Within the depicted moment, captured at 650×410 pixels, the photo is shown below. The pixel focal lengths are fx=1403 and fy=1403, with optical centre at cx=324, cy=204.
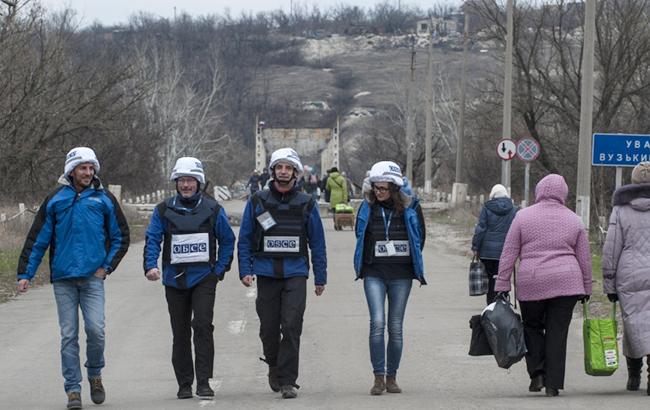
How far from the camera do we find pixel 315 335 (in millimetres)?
15008

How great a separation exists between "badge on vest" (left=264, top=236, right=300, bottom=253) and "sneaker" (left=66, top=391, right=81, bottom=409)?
180 centimetres

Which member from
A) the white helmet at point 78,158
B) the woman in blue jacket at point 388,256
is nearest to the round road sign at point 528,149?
the woman in blue jacket at point 388,256

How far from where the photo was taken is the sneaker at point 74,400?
10273 mm

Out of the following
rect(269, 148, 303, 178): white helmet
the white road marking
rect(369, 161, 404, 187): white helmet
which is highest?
rect(269, 148, 303, 178): white helmet

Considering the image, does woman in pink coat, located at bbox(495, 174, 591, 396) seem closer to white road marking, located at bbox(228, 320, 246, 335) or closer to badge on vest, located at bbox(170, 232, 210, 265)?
badge on vest, located at bbox(170, 232, 210, 265)

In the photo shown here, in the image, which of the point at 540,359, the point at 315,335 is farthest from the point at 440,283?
the point at 540,359

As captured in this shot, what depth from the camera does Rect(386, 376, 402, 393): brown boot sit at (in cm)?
1103

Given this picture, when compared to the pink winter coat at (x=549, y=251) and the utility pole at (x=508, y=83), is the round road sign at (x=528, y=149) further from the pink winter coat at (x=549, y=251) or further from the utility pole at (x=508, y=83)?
the pink winter coat at (x=549, y=251)

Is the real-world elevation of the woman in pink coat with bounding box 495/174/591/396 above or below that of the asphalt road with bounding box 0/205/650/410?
above

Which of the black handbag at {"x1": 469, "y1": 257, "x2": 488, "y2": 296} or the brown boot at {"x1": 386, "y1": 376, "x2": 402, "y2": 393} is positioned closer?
the brown boot at {"x1": 386, "y1": 376, "x2": 402, "y2": 393}

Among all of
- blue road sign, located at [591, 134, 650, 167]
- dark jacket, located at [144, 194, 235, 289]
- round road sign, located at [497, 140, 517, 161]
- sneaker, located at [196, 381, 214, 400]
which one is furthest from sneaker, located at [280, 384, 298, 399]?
round road sign, located at [497, 140, 517, 161]

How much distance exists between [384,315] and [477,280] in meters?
4.42

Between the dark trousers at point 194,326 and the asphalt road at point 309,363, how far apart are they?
0.25 m

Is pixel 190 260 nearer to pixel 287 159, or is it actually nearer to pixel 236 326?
pixel 287 159
